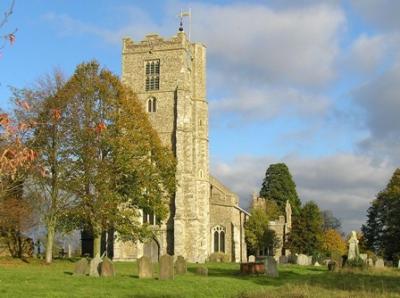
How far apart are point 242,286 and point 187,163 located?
30.4 meters

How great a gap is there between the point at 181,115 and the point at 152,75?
18.5ft

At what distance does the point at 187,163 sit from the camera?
4828cm

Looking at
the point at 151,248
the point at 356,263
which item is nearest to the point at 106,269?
the point at 356,263

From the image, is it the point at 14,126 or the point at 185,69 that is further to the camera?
the point at 185,69

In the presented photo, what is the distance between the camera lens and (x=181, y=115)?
161 feet

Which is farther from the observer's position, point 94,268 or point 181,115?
point 181,115

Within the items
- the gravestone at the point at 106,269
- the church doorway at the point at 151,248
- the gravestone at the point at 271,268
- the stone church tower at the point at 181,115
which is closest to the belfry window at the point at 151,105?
the stone church tower at the point at 181,115

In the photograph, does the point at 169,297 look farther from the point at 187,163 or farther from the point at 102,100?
the point at 187,163

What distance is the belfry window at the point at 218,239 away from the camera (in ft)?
177

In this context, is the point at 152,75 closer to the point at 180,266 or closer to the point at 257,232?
the point at 257,232

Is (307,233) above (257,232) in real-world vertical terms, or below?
below

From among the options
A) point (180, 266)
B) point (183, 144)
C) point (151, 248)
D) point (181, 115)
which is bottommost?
point (180, 266)

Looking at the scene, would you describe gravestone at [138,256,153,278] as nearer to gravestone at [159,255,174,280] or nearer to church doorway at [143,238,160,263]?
gravestone at [159,255,174,280]

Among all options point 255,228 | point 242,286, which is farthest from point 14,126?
point 255,228
